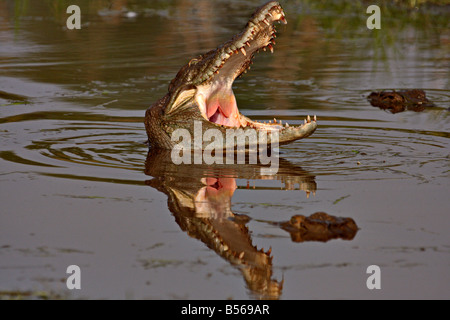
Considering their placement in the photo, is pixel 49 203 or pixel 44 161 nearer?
pixel 49 203

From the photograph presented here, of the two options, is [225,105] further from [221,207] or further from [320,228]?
[320,228]

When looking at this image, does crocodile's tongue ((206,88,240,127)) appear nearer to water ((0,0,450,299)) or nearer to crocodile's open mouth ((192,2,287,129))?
crocodile's open mouth ((192,2,287,129))

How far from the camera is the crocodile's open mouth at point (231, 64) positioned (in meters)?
6.22

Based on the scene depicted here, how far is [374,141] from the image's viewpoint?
23.5 feet

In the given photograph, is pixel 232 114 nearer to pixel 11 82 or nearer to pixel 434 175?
pixel 434 175

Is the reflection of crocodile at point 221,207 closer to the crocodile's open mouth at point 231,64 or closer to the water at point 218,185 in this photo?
the water at point 218,185

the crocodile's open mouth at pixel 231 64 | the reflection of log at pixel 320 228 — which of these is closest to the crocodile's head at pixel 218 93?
the crocodile's open mouth at pixel 231 64

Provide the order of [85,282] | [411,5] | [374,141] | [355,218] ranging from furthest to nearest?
[411,5] → [374,141] → [355,218] → [85,282]

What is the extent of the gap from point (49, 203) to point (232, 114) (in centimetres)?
199

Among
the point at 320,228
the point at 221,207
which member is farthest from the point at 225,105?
the point at 320,228

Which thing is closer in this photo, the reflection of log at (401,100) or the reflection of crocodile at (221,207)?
the reflection of crocodile at (221,207)

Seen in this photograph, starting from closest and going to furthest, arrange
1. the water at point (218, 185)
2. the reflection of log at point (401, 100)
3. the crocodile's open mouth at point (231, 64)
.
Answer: the water at point (218, 185), the crocodile's open mouth at point (231, 64), the reflection of log at point (401, 100)

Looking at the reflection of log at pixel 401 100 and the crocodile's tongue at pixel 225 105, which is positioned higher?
the reflection of log at pixel 401 100

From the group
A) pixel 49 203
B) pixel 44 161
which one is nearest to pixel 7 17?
pixel 44 161
